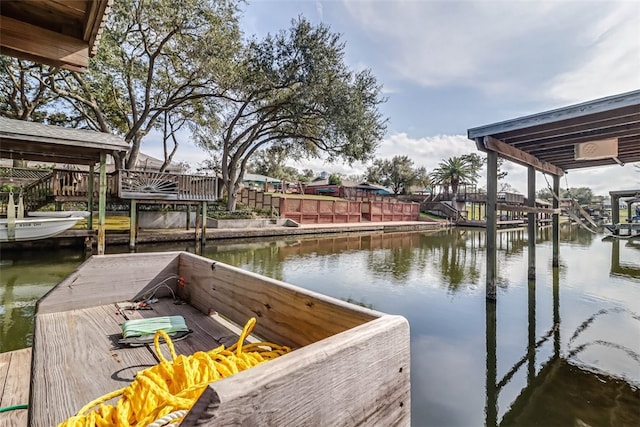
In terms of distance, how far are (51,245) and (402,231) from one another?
16503mm

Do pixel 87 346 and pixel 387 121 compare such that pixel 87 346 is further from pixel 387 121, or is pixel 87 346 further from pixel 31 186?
pixel 387 121

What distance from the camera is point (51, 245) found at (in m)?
8.90

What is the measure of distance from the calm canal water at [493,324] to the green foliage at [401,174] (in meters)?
30.6

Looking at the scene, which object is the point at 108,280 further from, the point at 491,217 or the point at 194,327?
the point at 491,217

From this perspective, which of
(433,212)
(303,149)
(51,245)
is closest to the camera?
(51,245)

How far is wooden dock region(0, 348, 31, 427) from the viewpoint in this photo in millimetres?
1515

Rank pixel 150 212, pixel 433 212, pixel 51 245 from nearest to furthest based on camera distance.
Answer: pixel 51 245
pixel 150 212
pixel 433 212

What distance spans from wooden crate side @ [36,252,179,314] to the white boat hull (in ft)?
22.7

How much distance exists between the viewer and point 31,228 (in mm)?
7066

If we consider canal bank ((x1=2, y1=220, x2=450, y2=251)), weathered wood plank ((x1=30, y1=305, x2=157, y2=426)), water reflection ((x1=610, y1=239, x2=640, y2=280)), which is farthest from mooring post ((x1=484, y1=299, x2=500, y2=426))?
canal bank ((x1=2, y1=220, x2=450, y2=251))

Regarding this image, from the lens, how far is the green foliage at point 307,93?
547 inches

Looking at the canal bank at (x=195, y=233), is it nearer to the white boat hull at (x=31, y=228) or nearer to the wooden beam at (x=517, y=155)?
the white boat hull at (x=31, y=228)

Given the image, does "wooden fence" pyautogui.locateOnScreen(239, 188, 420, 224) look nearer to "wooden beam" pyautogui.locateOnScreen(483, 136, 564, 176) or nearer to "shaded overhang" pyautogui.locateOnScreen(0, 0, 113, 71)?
"wooden beam" pyautogui.locateOnScreen(483, 136, 564, 176)

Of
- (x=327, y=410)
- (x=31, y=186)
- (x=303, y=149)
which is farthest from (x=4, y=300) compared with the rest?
(x=303, y=149)
